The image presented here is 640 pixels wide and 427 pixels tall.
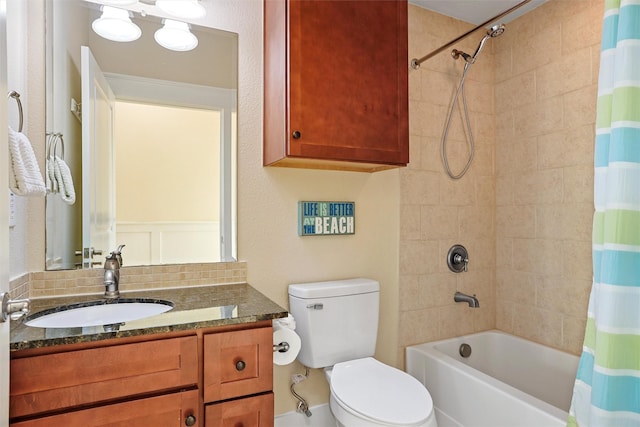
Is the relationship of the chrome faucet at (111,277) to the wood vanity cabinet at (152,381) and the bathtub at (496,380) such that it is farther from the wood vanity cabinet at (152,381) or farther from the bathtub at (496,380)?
the bathtub at (496,380)

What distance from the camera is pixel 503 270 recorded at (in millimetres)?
2473

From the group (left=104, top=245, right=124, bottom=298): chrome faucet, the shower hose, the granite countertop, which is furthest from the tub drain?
(left=104, top=245, right=124, bottom=298): chrome faucet

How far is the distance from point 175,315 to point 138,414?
0.95ft

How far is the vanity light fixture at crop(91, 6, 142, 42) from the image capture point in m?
1.62

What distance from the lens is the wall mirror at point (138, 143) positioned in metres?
1.56

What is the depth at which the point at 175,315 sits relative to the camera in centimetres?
124

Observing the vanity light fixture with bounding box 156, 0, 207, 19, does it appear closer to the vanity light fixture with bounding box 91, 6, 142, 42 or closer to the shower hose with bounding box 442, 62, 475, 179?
the vanity light fixture with bounding box 91, 6, 142, 42

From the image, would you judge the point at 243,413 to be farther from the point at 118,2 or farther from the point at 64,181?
the point at 118,2

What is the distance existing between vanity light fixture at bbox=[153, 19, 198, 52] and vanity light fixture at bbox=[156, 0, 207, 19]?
0.04m

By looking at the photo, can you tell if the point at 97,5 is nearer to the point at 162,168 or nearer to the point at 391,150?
the point at 162,168

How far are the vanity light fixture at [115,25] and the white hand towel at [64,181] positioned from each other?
1.86ft

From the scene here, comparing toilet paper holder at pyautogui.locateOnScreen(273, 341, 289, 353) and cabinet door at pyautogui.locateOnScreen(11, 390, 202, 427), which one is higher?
toilet paper holder at pyautogui.locateOnScreen(273, 341, 289, 353)

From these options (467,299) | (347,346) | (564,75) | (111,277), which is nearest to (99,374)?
(111,277)

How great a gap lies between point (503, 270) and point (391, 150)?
1.27 metres
